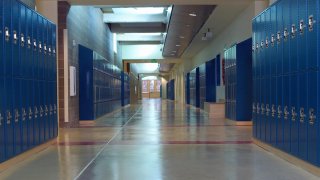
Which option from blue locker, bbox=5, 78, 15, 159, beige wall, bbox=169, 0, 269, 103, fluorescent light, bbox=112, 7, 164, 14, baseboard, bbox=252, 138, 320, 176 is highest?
fluorescent light, bbox=112, 7, 164, 14

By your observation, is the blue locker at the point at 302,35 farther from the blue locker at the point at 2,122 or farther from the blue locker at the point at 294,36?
the blue locker at the point at 2,122

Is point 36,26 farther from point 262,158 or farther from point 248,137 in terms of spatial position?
point 248,137

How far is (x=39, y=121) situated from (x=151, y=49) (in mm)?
26476

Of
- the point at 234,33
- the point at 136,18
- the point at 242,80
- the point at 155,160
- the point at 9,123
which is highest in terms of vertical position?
the point at 136,18

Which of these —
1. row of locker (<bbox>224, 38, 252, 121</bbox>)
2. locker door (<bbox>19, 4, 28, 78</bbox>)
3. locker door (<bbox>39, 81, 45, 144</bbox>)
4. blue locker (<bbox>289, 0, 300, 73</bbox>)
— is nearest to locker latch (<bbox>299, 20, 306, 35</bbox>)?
blue locker (<bbox>289, 0, 300, 73</bbox>)

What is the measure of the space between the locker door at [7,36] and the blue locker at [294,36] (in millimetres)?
4336

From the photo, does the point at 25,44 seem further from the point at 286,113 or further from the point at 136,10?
the point at 136,10

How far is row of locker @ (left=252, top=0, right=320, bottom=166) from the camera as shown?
5.62m

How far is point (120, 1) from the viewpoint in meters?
12.0

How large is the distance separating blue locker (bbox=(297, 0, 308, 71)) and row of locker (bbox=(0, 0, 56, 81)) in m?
4.33

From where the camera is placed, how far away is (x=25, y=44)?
725cm

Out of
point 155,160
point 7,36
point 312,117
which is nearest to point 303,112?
point 312,117

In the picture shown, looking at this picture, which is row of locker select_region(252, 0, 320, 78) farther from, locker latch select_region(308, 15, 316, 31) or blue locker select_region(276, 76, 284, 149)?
blue locker select_region(276, 76, 284, 149)

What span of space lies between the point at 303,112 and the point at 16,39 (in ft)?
15.1
